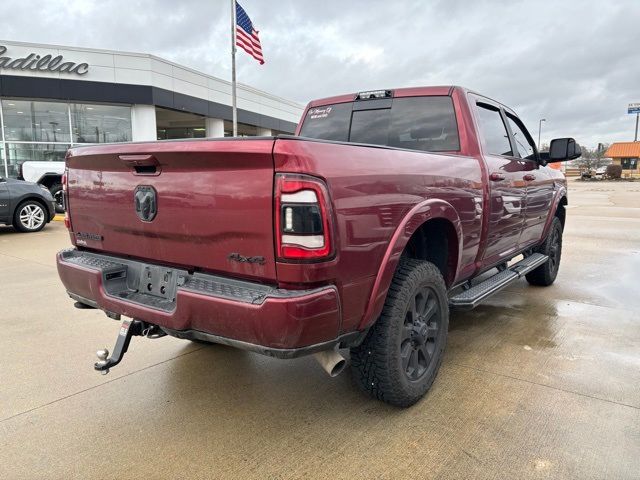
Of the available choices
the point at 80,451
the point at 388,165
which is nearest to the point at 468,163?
the point at 388,165

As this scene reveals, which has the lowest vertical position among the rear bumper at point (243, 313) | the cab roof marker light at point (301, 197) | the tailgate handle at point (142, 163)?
the rear bumper at point (243, 313)

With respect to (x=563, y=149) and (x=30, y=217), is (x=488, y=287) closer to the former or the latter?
(x=563, y=149)

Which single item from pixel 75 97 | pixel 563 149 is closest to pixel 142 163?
pixel 563 149

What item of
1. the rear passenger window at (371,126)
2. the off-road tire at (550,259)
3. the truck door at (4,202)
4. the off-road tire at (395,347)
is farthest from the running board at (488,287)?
the truck door at (4,202)

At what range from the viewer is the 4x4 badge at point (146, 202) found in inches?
97.7

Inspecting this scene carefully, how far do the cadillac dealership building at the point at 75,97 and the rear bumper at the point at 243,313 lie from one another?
58.1 feet

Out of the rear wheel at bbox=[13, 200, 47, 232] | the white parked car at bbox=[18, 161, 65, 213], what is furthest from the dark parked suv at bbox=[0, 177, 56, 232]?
the white parked car at bbox=[18, 161, 65, 213]

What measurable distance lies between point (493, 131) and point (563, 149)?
1171mm

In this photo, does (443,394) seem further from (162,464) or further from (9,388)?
(9,388)

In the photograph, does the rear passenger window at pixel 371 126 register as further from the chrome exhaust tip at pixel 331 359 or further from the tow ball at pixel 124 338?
the tow ball at pixel 124 338

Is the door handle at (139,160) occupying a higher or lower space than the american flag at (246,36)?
lower

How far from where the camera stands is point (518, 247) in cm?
450

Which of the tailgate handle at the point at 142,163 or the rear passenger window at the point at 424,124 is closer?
the tailgate handle at the point at 142,163

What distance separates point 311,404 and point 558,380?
1663mm
